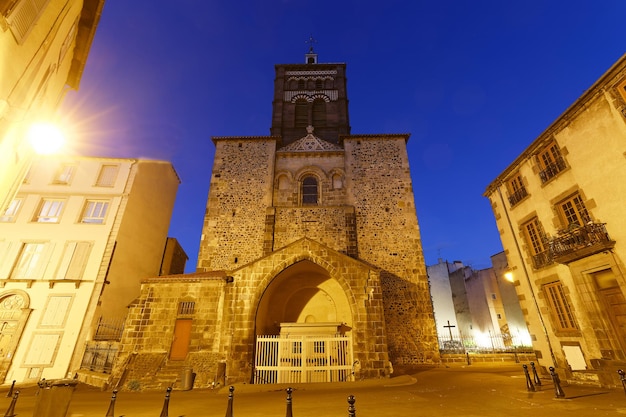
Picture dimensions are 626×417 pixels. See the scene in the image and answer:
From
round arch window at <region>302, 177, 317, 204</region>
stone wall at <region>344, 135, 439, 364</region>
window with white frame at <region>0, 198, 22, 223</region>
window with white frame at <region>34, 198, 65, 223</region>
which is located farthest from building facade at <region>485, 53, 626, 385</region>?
window with white frame at <region>0, 198, 22, 223</region>

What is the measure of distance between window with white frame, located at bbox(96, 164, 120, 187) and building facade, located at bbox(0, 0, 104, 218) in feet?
28.9

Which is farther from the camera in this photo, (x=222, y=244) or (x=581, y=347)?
(x=222, y=244)

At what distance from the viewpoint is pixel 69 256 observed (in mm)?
13742

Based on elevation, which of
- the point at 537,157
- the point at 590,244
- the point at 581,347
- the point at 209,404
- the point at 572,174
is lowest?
the point at 209,404

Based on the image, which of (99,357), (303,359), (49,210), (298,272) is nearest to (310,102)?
(298,272)

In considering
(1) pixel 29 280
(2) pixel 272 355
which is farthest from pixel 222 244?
(1) pixel 29 280

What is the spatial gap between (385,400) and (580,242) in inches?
286

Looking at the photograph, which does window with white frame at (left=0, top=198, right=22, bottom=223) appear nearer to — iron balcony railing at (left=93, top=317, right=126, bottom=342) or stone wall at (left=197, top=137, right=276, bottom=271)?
iron balcony railing at (left=93, top=317, right=126, bottom=342)

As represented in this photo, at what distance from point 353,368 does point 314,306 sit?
4305mm

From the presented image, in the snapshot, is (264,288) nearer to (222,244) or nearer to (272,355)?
(272,355)

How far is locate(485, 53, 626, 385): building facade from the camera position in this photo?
762 cm

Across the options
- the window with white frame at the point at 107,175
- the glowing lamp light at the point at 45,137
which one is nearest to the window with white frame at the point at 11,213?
the window with white frame at the point at 107,175

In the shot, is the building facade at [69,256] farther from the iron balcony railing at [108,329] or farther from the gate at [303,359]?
the gate at [303,359]

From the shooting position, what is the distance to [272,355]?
9.84 meters
